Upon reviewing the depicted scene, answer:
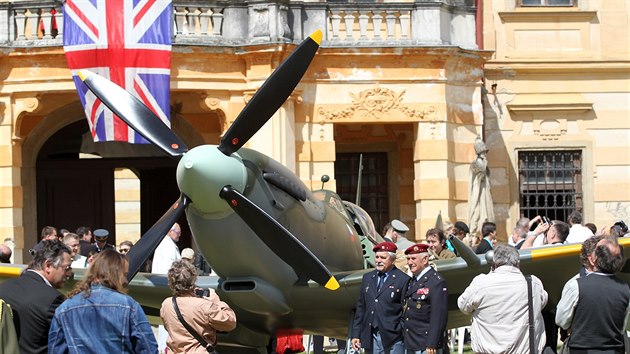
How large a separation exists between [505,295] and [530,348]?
49cm

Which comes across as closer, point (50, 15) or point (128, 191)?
point (50, 15)

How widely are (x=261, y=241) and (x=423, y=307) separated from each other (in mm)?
1863

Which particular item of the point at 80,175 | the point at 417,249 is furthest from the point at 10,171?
the point at 417,249

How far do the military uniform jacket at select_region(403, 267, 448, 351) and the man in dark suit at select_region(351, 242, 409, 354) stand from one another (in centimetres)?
23

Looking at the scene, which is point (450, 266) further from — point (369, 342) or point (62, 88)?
point (62, 88)

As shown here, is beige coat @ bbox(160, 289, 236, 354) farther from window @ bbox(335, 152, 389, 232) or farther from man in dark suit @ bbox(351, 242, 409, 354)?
window @ bbox(335, 152, 389, 232)

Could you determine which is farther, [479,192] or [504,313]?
[479,192]

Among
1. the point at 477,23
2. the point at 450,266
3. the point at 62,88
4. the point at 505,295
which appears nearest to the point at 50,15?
the point at 62,88

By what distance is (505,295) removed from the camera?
1202 cm

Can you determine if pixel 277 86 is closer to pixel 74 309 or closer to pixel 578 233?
pixel 74 309

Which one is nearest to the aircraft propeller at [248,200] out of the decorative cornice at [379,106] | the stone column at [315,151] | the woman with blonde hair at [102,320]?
the woman with blonde hair at [102,320]

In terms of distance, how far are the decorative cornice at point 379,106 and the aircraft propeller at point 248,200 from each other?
12.0 m

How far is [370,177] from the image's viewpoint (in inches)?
1169

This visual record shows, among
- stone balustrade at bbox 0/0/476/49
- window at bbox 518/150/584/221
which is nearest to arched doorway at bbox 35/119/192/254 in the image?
stone balustrade at bbox 0/0/476/49
